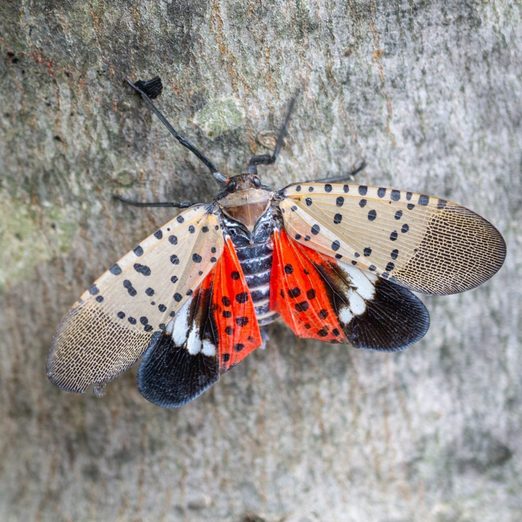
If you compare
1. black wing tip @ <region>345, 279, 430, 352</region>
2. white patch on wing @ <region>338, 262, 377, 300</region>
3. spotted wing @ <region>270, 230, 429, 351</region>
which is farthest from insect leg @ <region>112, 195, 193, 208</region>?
black wing tip @ <region>345, 279, 430, 352</region>

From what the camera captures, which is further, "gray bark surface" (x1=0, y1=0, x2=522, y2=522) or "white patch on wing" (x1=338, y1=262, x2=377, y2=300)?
"white patch on wing" (x1=338, y1=262, x2=377, y2=300)

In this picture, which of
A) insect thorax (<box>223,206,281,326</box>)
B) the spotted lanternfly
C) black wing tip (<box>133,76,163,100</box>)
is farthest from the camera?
insect thorax (<box>223,206,281,326</box>)

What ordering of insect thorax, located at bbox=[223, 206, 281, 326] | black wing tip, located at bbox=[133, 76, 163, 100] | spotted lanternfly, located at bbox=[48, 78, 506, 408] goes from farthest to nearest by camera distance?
insect thorax, located at bbox=[223, 206, 281, 326]
spotted lanternfly, located at bbox=[48, 78, 506, 408]
black wing tip, located at bbox=[133, 76, 163, 100]

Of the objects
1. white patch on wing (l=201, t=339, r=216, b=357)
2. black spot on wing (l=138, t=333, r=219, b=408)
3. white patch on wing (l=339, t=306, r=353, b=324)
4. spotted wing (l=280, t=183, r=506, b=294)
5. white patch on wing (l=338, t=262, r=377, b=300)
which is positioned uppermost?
spotted wing (l=280, t=183, r=506, b=294)

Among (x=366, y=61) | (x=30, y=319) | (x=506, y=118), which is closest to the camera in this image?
(x=366, y=61)

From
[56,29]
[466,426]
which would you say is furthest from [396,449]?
[56,29]

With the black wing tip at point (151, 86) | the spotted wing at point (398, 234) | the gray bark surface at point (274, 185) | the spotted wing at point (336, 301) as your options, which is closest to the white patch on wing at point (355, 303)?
the spotted wing at point (336, 301)

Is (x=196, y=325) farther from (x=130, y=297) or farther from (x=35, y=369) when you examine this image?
(x=35, y=369)

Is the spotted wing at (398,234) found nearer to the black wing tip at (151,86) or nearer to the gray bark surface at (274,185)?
the gray bark surface at (274,185)

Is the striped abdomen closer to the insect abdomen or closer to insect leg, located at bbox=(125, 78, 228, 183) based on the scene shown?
the insect abdomen
